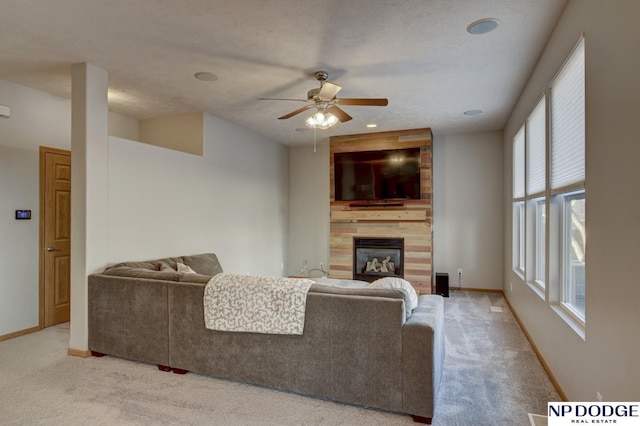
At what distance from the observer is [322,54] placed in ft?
10.3

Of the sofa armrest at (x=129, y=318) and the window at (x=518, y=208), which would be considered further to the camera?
the window at (x=518, y=208)

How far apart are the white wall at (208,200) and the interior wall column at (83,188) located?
8.9 inches

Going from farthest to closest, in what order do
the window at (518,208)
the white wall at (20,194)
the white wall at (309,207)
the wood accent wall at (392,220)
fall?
the white wall at (309,207)
the wood accent wall at (392,220)
the window at (518,208)
the white wall at (20,194)

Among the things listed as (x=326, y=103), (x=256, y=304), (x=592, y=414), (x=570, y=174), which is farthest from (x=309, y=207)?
(x=592, y=414)

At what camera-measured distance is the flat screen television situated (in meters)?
6.01

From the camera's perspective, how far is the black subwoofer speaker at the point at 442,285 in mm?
5809

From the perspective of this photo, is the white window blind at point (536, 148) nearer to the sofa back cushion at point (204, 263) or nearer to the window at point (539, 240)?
the window at point (539, 240)

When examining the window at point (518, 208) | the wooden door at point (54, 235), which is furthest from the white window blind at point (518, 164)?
the wooden door at point (54, 235)

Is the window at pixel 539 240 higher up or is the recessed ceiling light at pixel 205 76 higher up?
the recessed ceiling light at pixel 205 76

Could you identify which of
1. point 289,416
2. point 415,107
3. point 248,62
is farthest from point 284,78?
point 289,416

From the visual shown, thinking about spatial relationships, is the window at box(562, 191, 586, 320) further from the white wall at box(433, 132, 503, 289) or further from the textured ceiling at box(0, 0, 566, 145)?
the white wall at box(433, 132, 503, 289)

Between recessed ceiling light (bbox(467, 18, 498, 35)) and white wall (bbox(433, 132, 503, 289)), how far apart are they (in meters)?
3.80

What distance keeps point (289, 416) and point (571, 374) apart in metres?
1.91

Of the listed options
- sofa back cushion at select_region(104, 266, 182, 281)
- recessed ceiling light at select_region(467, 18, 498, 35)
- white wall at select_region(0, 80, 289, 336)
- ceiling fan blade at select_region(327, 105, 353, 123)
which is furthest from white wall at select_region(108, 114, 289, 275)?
recessed ceiling light at select_region(467, 18, 498, 35)
